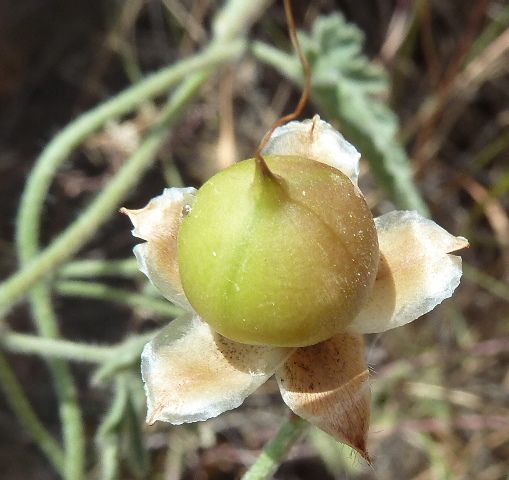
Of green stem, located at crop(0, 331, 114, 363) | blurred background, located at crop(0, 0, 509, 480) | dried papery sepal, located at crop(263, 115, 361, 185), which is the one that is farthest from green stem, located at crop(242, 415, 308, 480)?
blurred background, located at crop(0, 0, 509, 480)

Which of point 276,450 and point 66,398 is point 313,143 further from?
point 66,398

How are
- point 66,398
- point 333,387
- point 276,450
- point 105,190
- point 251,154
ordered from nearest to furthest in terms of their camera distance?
point 333,387 < point 276,450 < point 66,398 < point 105,190 < point 251,154

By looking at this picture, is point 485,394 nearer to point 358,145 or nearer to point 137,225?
point 358,145

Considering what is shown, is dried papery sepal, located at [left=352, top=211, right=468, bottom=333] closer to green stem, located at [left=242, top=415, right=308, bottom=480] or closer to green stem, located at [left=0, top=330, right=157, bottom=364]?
green stem, located at [left=242, top=415, right=308, bottom=480]

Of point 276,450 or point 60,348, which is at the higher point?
point 276,450

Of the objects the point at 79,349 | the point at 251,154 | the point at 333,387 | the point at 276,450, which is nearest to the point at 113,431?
the point at 79,349

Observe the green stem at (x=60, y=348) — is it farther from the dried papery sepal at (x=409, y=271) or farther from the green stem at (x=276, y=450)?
the dried papery sepal at (x=409, y=271)
